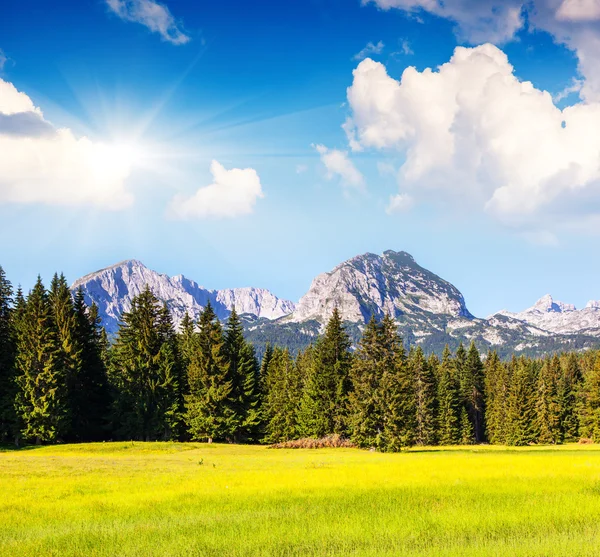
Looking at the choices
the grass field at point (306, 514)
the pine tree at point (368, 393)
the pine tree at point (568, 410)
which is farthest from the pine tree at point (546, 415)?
the grass field at point (306, 514)

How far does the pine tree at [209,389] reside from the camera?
62.7 metres

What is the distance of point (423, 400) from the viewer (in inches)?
3403

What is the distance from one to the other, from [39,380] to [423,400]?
2386 inches

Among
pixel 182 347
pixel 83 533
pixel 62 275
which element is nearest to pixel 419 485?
pixel 83 533

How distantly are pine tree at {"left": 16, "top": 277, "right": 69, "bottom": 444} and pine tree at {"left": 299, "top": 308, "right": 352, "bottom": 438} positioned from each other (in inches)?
1139

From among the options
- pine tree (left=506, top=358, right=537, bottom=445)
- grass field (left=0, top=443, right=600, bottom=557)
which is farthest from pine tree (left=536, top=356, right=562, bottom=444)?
grass field (left=0, top=443, right=600, bottom=557)

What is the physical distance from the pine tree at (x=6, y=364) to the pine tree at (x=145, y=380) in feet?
36.3

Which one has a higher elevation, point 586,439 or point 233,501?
point 233,501

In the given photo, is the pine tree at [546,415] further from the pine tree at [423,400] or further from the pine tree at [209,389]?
the pine tree at [209,389]

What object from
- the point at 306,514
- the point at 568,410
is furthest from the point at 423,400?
the point at 306,514

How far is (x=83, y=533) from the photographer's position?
39.7 feet

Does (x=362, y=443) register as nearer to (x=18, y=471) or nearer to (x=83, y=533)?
(x=18, y=471)

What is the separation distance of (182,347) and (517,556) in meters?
72.6

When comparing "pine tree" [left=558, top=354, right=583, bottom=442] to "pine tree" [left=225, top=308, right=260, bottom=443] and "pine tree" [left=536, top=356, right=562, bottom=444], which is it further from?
"pine tree" [left=225, top=308, right=260, bottom=443]
